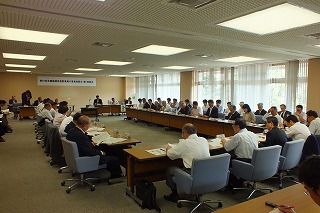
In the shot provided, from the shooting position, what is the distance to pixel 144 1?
2.96 meters

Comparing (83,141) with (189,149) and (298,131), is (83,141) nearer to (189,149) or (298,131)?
(189,149)

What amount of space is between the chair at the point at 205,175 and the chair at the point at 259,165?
497 mm

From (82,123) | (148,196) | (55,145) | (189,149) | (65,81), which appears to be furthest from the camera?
(65,81)

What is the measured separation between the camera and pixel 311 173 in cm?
111

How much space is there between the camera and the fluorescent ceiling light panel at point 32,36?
15.7ft

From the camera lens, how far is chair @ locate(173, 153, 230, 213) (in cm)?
288

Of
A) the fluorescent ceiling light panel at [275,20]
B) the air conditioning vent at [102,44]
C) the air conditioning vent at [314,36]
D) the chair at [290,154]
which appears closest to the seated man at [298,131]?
the chair at [290,154]

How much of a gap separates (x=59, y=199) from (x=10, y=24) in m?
2.92

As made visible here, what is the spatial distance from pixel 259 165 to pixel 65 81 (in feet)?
53.3

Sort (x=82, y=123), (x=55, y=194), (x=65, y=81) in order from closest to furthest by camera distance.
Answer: (x=55, y=194) < (x=82, y=123) < (x=65, y=81)

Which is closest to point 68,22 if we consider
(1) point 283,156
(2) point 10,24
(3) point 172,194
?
(2) point 10,24

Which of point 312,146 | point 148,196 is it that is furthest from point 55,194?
point 312,146

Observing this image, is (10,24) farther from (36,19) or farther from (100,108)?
(100,108)

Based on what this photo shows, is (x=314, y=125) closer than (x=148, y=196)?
No
